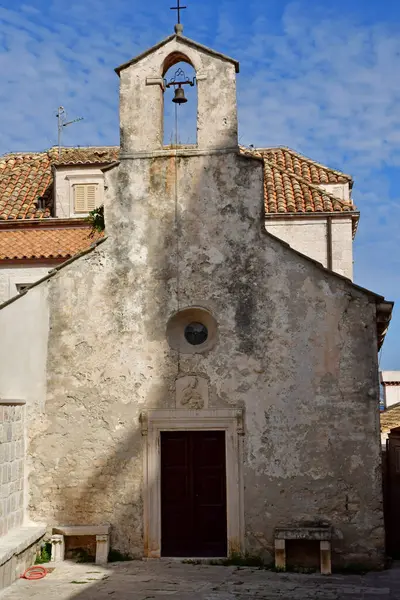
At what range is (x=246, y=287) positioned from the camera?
11.4 meters

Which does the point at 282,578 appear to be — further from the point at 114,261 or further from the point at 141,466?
the point at 114,261

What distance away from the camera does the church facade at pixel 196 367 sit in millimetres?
10922

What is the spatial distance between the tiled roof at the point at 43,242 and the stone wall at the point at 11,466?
312 inches

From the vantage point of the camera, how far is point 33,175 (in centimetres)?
2253

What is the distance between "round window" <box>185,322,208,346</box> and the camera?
38.1ft

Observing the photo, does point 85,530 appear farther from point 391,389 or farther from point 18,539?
point 391,389

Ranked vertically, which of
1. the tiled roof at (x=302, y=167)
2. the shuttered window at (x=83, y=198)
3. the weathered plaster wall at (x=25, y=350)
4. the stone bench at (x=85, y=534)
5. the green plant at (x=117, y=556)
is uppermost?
the tiled roof at (x=302, y=167)

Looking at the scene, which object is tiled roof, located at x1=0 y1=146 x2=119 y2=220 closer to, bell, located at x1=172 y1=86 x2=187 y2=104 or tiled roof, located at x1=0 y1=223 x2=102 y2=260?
tiled roof, located at x1=0 y1=223 x2=102 y2=260

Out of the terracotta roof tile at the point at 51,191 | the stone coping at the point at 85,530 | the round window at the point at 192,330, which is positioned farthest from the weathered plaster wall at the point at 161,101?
the stone coping at the point at 85,530

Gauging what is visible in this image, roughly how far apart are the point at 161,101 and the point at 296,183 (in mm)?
8578

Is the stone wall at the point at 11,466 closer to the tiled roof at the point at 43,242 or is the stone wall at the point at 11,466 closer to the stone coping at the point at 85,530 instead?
the stone coping at the point at 85,530

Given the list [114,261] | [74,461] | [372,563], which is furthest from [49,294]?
[372,563]

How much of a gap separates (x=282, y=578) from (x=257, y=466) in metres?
1.60

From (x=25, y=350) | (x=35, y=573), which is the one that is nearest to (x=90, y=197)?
(x=25, y=350)
